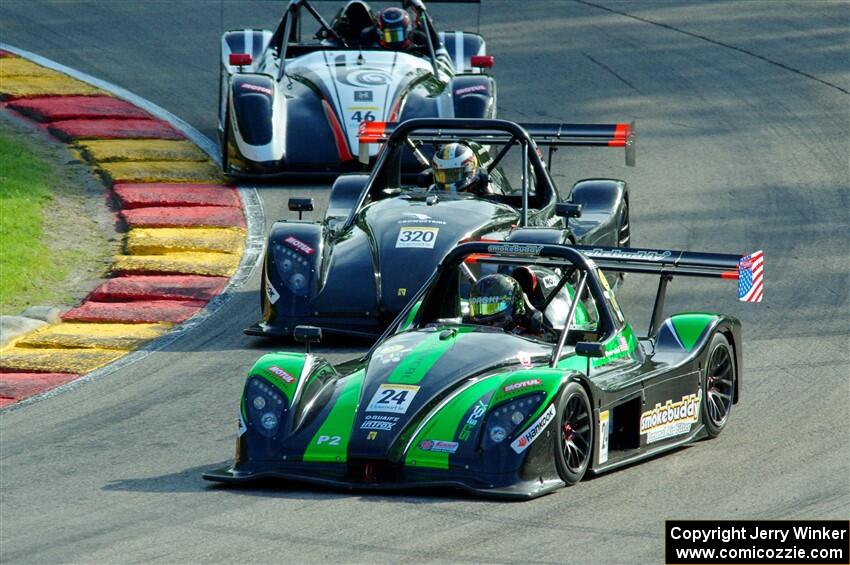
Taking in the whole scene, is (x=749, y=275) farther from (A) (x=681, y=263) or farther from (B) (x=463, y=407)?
(B) (x=463, y=407)

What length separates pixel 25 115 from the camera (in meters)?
20.3

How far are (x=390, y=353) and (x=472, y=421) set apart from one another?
90 centimetres

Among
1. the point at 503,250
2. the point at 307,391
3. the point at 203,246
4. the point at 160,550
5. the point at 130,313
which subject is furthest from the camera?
the point at 203,246

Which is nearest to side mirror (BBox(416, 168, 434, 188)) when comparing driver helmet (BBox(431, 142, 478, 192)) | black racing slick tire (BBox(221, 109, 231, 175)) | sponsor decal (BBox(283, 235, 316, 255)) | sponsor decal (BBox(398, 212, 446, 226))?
driver helmet (BBox(431, 142, 478, 192))

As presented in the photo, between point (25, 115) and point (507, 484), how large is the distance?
13088 mm

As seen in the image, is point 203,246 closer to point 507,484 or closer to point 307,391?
point 307,391

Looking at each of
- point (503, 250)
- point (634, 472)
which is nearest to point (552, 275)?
point (503, 250)

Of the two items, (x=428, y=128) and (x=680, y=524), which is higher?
(x=428, y=128)

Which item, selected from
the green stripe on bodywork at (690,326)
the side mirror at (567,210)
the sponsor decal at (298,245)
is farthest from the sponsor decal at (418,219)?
the green stripe on bodywork at (690,326)

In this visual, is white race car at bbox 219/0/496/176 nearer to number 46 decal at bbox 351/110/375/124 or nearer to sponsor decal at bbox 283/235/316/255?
number 46 decal at bbox 351/110/375/124

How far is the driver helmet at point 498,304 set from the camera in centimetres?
999

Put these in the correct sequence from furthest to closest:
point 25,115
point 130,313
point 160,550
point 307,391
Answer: point 25,115
point 130,313
point 307,391
point 160,550

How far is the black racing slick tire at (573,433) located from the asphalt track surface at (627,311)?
5.3 inches

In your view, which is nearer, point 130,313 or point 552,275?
point 552,275
